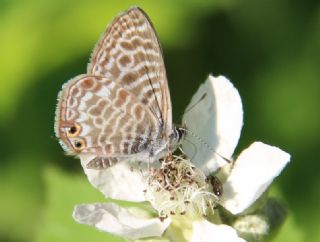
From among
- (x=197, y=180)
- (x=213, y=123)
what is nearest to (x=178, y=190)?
(x=197, y=180)

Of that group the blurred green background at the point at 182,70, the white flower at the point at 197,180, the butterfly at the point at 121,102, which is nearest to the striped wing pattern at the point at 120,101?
the butterfly at the point at 121,102

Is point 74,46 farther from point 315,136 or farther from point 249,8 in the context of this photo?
point 315,136

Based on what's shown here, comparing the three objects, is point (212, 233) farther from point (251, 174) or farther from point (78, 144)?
point (78, 144)

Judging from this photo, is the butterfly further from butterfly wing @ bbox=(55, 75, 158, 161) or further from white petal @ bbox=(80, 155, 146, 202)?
white petal @ bbox=(80, 155, 146, 202)

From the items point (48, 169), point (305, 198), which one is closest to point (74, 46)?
point (48, 169)

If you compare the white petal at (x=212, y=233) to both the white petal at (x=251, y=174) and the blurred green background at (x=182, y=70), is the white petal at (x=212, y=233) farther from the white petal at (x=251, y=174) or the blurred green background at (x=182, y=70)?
the blurred green background at (x=182, y=70)

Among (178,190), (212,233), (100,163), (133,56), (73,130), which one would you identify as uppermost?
(133,56)
